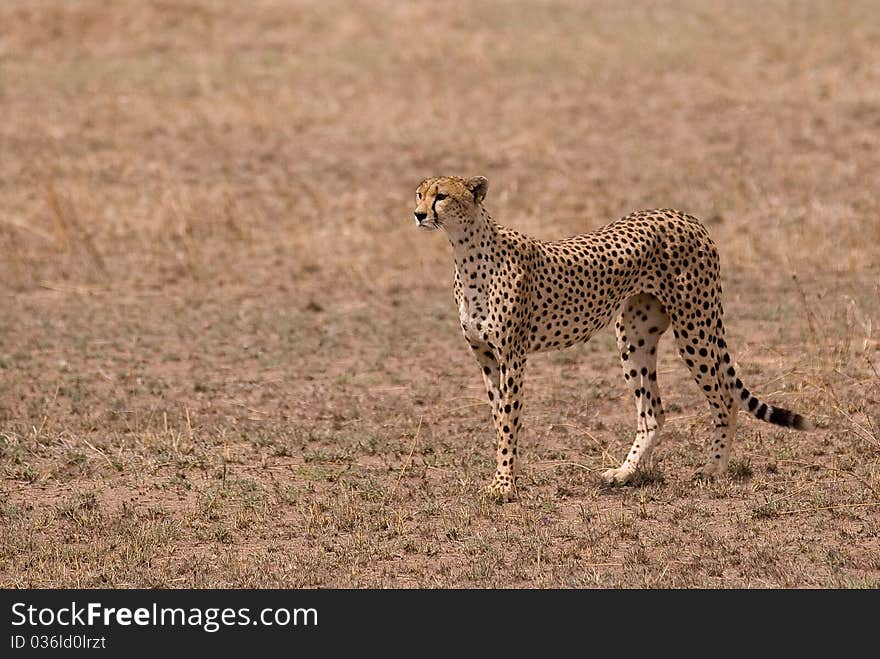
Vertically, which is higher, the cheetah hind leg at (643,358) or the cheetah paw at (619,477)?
the cheetah hind leg at (643,358)

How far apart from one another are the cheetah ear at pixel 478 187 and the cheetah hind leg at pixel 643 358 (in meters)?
1.13

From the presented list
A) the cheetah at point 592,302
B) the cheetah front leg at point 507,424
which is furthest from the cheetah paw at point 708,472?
the cheetah front leg at point 507,424

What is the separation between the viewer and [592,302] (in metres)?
8.52

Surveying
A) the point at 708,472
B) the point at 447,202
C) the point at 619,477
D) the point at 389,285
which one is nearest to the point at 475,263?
the point at 447,202

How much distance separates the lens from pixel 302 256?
15.6 m

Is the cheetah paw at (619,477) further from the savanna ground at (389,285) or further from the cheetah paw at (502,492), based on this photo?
the cheetah paw at (502,492)

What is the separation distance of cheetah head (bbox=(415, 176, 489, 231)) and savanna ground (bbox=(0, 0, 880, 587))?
4.83ft

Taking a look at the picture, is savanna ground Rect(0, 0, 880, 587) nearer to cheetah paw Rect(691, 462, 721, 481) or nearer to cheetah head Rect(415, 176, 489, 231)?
cheetah paw Rect(691, 462, 721, 481)

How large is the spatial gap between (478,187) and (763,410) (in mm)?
1984

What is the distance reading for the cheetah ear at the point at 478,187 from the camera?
8.23 meters

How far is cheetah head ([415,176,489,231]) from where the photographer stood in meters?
8.11

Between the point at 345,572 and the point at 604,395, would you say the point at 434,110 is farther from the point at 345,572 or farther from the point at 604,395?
the point at 345,572

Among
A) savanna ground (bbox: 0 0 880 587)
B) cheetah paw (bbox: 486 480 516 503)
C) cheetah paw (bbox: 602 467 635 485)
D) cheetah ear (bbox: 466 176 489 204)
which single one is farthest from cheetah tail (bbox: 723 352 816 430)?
cheetah ear (bbox: 466 176 489 204)

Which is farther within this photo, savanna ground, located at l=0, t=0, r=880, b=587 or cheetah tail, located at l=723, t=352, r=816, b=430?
cheetah tail, located at l=723, t=352, r=816, b=430
